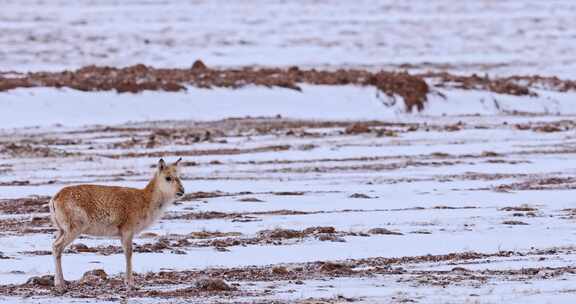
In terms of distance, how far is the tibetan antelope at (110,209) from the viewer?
37.0 ft

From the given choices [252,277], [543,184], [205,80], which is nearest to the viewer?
[252,277]

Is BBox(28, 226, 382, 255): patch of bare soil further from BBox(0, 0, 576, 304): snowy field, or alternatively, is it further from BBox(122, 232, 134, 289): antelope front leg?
BBox(122, 232, 134, 289): antelope front leg

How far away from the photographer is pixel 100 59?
6012 cm

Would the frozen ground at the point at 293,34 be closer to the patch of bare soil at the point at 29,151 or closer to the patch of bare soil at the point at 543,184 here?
the patch of bare soil at the point at 29,151

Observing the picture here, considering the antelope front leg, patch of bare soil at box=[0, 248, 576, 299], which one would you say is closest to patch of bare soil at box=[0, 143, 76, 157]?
patch of bare soil at box=[0, 248, 576, 299]

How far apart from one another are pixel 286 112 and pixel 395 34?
3750cm

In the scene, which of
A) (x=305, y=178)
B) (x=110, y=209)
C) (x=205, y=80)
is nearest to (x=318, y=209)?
(x=305, y=178)

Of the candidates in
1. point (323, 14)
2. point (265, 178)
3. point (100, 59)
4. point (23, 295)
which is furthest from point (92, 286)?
point (323, 14)

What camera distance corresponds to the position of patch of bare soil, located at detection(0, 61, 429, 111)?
38.5m

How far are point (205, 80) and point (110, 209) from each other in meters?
30.0

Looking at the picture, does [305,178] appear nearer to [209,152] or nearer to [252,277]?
[209,152]

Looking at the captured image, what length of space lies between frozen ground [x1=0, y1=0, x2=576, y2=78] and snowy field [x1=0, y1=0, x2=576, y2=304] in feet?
1.45

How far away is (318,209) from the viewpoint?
18.6 meters

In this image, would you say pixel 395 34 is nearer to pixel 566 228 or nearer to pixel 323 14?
pixel 323 14
